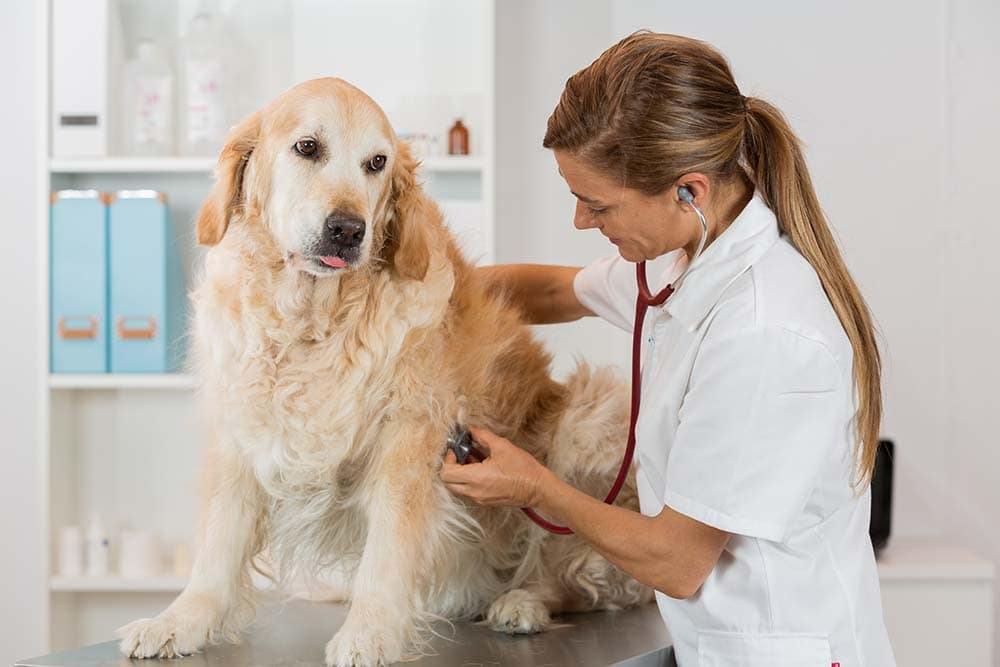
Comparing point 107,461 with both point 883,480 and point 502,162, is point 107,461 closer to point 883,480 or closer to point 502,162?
point 502,162

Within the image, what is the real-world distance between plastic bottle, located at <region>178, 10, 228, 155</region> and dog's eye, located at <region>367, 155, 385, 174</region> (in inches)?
65.2

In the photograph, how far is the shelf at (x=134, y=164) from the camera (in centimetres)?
301

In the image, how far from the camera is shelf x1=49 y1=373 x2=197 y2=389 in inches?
119

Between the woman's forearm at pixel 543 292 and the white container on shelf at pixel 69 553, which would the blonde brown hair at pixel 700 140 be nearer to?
the woman's forearm at pixel 543 292

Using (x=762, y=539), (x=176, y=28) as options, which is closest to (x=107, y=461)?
(x=176, y=28)

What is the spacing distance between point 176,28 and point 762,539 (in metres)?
2.52

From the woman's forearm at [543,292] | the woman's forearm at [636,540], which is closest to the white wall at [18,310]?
the woman's forearm at [543,292]

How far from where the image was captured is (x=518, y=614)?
1.69 metres

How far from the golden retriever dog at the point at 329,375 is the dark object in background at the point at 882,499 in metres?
1.50

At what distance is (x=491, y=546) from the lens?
178 centimetres

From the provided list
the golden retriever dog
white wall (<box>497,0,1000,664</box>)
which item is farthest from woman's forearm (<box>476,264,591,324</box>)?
white wall (<box>497,0,1000,664</box>)

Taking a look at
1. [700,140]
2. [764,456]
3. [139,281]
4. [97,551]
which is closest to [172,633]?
[764,456]

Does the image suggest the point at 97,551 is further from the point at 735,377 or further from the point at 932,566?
the point at 735,377

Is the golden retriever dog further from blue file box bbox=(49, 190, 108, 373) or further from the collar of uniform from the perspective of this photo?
blue file box bbox=(49, 190, 108, 373)
